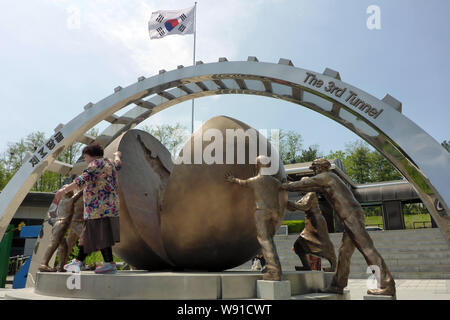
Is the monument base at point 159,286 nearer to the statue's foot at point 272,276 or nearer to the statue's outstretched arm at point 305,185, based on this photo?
the statue's foot at point 272,276

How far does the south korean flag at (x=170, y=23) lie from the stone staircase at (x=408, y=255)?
40.1 ft

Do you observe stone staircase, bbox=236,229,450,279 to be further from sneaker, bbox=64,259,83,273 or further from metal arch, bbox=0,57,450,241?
sneaker, bbox=64,259,83,273

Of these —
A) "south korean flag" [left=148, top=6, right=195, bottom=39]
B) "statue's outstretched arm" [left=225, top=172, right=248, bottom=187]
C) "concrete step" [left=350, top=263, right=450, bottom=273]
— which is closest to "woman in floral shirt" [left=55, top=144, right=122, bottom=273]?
"statue's outstretched arm" [left=225, top=172, right=248, bottom=187]

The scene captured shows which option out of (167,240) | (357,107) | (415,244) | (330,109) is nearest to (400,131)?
(357,107)

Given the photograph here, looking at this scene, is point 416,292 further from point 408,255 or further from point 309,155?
point 309,155

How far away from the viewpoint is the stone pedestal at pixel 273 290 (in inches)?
174

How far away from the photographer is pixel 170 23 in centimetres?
1256

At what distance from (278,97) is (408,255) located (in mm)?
11672

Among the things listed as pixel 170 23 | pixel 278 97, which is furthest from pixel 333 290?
pixel 170 23

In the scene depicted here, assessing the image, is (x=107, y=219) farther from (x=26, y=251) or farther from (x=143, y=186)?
(x=26, y=251)

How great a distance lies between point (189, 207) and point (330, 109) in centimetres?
440

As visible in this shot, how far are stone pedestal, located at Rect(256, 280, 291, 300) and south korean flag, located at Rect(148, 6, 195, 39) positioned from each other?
10.2 metres

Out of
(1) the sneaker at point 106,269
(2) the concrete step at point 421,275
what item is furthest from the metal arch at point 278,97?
(2) the concrete step at point 421,275

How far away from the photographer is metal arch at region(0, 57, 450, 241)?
6477 mm
